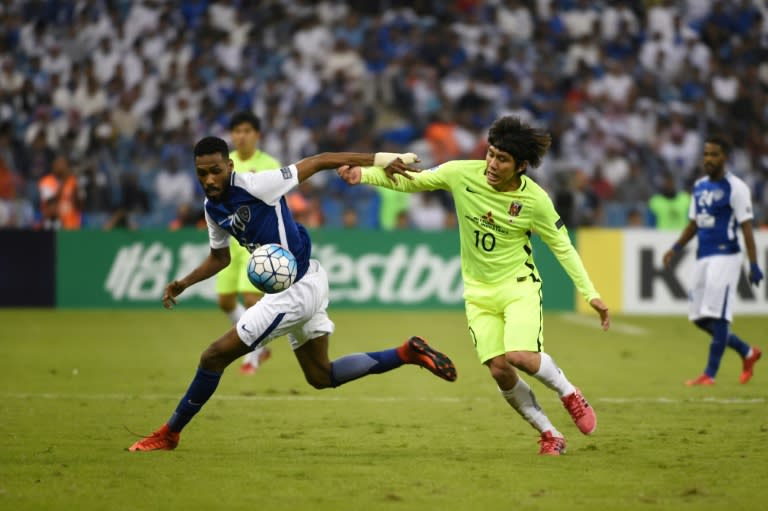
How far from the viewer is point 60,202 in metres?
20.6

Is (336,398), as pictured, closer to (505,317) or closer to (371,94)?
(505,317)

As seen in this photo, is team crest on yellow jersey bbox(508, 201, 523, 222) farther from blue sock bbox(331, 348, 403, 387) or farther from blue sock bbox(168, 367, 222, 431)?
blue sock bbox(168, 367, 222, 431)

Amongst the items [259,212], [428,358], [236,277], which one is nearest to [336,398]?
[236,277]

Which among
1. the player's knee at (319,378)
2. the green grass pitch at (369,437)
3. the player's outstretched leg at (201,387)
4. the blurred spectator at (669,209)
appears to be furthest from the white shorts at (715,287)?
the blurred spectator at (669,209)

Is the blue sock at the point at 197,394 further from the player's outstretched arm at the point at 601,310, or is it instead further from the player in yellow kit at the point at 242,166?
the player in yellow kit at the point at 242,166

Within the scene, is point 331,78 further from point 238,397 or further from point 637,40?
point 238,397

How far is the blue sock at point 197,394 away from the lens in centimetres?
813

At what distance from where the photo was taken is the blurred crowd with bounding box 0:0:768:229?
21.4m

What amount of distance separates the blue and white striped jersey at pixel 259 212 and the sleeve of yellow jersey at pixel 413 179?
0.52 m

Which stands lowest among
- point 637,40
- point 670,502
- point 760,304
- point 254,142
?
point 760,304

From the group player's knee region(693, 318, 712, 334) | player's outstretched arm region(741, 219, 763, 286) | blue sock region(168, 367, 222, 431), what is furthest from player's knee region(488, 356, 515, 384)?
player's knee region(693, 318, 712, 334)

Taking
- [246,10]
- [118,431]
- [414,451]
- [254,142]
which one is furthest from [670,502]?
[246,10]

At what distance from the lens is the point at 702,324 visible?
12.8 metres

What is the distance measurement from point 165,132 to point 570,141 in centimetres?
750
